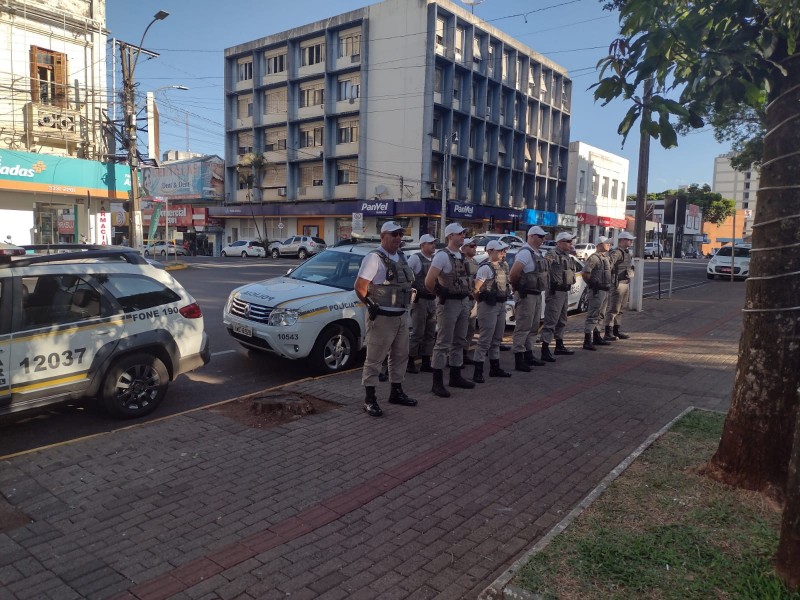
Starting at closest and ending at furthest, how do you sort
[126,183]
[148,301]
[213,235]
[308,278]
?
[148,301] < [308,278] < [126,183] < [213,235]

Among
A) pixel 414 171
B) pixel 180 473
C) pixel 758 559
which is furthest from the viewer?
pixel 414 171

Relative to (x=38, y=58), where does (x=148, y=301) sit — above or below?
below

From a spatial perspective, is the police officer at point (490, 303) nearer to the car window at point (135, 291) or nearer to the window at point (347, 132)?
the car window at point (135, 291)

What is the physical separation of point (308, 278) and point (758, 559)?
654cm

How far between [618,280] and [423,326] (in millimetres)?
4498

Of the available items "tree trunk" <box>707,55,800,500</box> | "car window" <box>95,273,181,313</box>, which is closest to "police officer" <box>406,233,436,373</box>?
"car window" <box>95,273,181,313</box>

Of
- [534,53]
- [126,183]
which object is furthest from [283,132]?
[126,183]

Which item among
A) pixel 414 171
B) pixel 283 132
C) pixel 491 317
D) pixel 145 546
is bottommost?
pixel 145 546

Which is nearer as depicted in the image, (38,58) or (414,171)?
(38,58)

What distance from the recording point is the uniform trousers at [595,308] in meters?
9.99

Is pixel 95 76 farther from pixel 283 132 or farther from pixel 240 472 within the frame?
pixel 283 132

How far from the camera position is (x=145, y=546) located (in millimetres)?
3621

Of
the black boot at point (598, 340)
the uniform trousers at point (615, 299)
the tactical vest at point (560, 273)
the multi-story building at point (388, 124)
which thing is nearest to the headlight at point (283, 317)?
the tactical vest at point (560, 273)

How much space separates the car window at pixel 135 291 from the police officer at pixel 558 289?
539 centimetres
